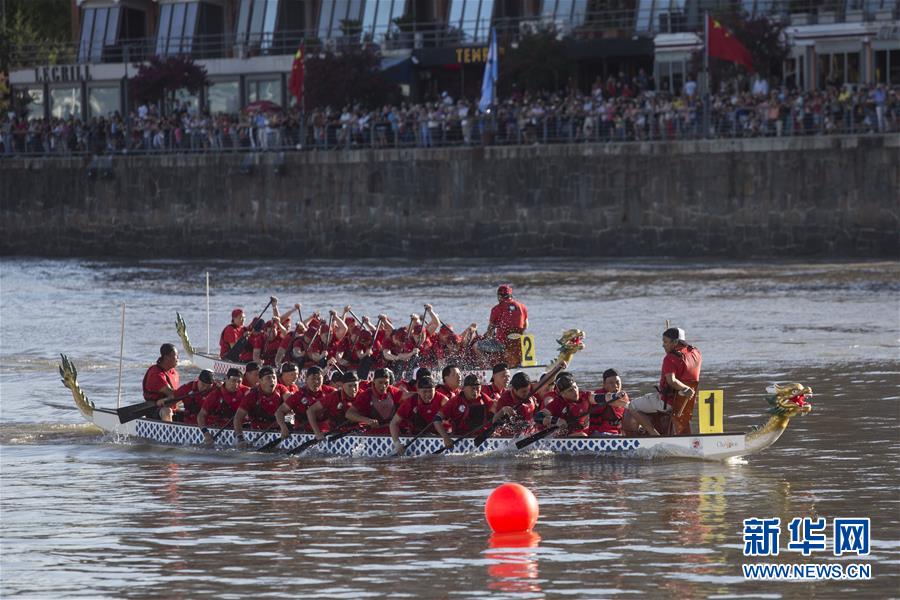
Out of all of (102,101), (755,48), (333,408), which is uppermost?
(755,48)

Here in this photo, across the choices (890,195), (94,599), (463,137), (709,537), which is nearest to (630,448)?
(709,537)

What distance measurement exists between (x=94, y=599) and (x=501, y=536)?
12.6ft

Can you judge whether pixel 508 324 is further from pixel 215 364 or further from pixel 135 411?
pixel 135 411

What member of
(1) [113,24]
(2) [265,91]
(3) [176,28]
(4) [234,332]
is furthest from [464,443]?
(1) [113,24]

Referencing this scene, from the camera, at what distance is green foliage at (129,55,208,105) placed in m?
63.2

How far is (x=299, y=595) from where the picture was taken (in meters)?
13.4

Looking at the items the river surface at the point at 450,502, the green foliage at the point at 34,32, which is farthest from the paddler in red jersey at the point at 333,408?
the green foliage at the point at 34,32

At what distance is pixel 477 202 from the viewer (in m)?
52.7

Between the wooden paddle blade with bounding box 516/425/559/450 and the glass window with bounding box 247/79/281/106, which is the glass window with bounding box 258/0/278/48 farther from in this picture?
the wooden paddle blade with bounding box 516/425/559/450

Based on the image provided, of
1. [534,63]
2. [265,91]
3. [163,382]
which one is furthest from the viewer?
[265,91]

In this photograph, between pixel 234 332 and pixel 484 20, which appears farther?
pixel 484 20

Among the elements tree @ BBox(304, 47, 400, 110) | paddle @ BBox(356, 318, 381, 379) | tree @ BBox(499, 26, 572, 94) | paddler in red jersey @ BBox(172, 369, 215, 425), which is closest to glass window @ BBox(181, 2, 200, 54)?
tree @ BBox(304, 47, 400, 110)

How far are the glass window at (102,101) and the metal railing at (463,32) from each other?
5.05ft

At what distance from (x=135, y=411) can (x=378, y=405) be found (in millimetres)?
3610
